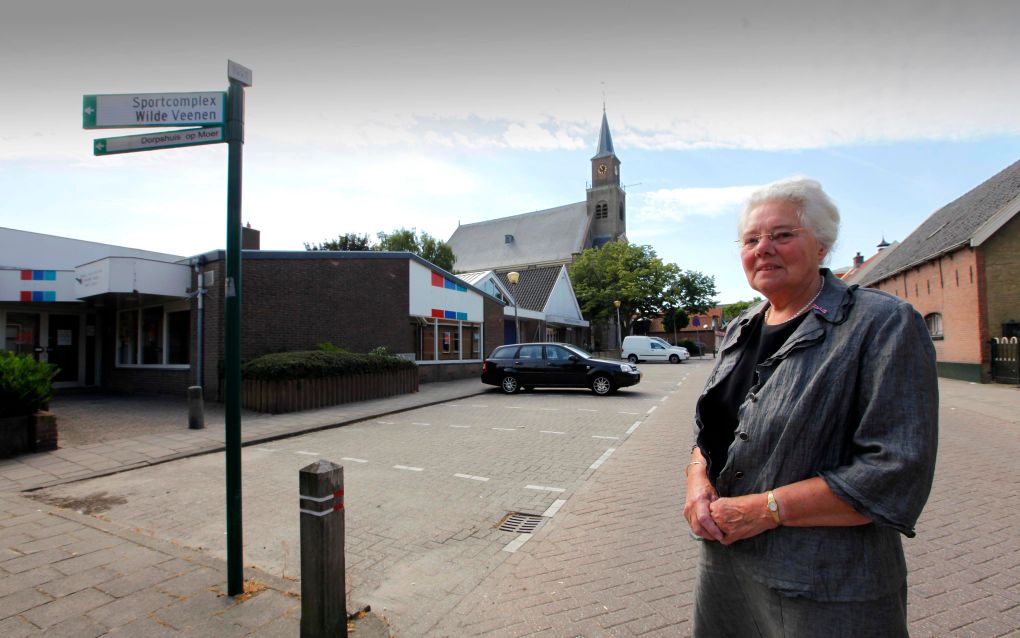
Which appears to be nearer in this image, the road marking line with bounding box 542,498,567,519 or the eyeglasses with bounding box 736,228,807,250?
the eyeglasses with bounding box 736,228,807,250

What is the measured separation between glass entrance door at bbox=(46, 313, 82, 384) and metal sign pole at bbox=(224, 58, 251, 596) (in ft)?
54.8

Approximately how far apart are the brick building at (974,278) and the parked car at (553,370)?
28.8 feet

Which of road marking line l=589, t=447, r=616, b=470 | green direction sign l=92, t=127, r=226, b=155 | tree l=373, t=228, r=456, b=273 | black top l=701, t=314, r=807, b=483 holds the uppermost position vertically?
tree l=373, t=228, r=456, b=273

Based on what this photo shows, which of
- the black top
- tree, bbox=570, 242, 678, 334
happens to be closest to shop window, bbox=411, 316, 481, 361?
the black top

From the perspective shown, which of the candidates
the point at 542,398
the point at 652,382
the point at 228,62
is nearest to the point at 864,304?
the point at 228,62

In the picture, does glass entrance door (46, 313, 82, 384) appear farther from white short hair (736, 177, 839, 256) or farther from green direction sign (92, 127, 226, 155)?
white short hair (736, 177, 839, 256)

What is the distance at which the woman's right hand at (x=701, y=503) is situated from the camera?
5.33 ft

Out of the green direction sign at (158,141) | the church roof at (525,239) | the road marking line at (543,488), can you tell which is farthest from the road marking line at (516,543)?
the church roof at (525,239)

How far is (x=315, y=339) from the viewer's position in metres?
14.9

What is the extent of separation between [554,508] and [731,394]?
11.8 feet

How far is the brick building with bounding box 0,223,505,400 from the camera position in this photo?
13.0 m

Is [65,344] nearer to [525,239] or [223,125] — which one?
[223,125]

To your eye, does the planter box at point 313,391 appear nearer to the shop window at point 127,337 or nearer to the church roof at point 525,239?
the shop window at point 127,337

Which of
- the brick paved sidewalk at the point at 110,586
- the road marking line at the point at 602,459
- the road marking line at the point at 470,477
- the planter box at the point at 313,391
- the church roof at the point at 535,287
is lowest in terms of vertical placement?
the road marking line at the point at 602,459
